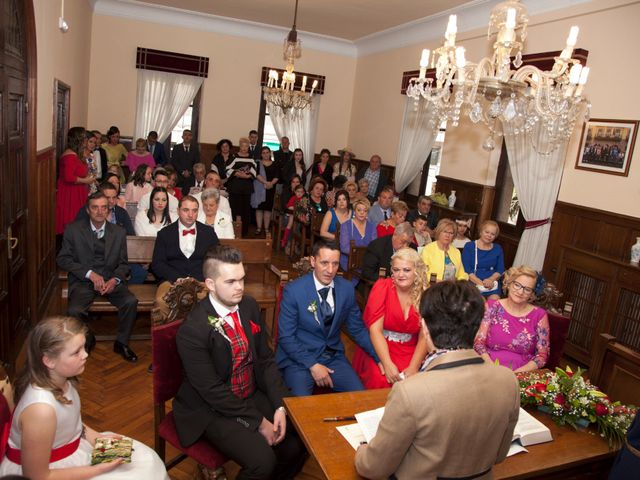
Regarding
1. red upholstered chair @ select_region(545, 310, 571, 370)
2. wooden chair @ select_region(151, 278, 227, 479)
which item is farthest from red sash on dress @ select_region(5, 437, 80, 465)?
red upholstered chair @ select_region(545, 310, 571, 370)

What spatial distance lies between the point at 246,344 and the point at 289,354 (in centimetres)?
52

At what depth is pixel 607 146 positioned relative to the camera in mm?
5195

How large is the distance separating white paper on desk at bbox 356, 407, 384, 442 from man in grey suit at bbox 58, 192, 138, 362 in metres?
2.69

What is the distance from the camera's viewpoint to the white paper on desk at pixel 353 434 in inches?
77.1

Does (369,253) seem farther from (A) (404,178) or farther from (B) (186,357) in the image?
(A) (404,178)

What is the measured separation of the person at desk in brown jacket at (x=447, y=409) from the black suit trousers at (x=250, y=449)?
2.52ft

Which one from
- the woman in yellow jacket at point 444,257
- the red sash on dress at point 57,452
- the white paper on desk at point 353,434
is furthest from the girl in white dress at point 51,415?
the woman in yellow jacket at point 444,257

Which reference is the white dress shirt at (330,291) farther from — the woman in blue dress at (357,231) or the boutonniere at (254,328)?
the woman in blue dress at (357,231)

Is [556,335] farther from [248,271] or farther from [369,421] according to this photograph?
[248,271]

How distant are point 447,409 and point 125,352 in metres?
3.36

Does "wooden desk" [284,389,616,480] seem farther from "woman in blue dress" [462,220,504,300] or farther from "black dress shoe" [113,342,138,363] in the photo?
"woman in blue dress" [462,220,504,300]

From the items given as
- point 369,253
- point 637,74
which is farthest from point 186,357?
point 637,74

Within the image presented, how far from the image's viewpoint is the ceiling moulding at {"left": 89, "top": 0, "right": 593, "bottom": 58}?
793 cm

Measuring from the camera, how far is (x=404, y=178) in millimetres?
8914
